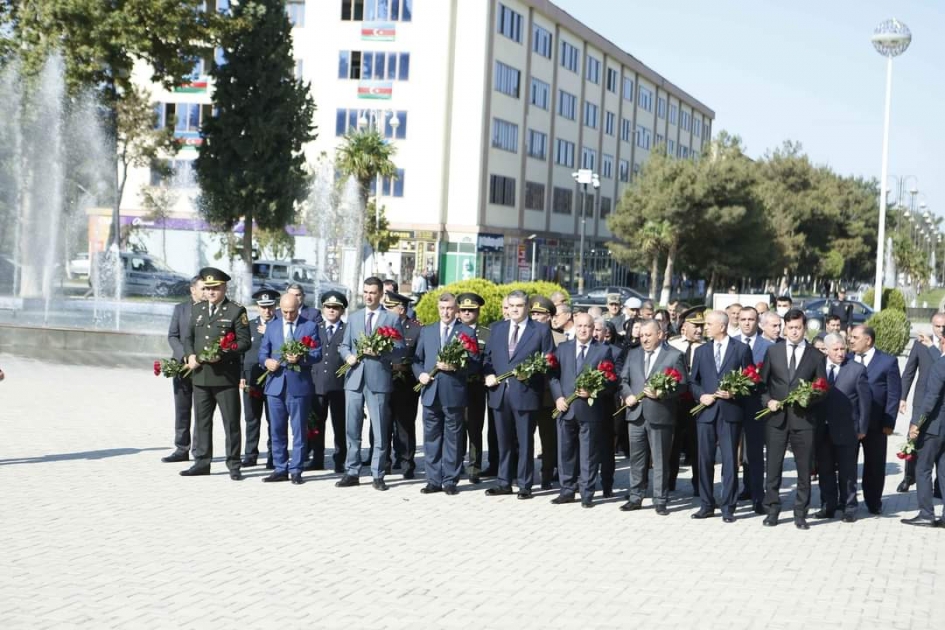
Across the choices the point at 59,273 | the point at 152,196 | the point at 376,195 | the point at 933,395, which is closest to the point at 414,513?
the point at 933,395

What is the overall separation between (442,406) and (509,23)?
57008mm

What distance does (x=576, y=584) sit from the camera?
318 inches

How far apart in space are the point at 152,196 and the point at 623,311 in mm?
50035

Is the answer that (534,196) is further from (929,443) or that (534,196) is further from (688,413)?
(929,443)

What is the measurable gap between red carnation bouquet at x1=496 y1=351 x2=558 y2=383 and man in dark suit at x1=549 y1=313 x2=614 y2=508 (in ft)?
0.66

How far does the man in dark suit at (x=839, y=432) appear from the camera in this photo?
1098 centimetres

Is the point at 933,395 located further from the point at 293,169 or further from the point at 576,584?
the point at 293,169

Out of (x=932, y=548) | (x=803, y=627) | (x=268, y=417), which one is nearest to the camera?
(x=803, y=627)

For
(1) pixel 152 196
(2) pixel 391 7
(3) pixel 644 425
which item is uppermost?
(2) pixel 391 7

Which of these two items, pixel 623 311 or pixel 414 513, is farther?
pixel 623 311

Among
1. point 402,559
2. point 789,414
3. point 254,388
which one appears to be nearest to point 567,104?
point 254,388

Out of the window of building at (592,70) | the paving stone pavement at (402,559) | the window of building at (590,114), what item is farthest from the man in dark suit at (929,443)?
the window of building at (590,114)

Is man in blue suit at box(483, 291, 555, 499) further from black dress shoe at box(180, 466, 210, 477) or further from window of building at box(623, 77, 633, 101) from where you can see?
window of building at box(623, 77, 633, 101)

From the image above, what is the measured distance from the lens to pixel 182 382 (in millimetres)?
12359
